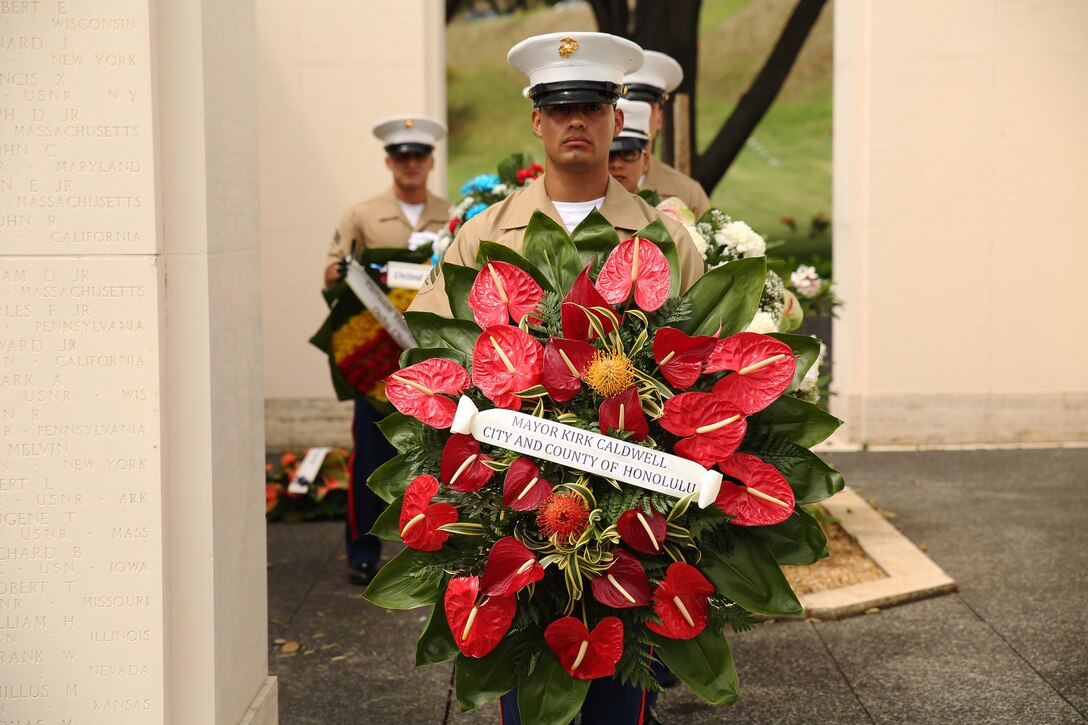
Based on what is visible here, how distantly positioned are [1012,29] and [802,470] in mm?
7390

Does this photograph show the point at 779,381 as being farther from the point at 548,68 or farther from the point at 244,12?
the point at 244,12

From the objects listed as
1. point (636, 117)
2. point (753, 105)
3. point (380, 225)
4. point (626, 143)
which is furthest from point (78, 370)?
point (753, 105)

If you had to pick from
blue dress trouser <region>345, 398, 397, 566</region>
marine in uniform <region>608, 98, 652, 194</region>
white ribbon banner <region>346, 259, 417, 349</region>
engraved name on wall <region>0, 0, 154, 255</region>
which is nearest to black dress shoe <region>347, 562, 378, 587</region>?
blue dress trouser <region>345, 398, 397, 566</region>

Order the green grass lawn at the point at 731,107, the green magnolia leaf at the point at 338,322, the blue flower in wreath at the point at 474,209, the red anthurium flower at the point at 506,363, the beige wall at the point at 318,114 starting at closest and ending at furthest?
the red anthurium flower at the point at 506,363 < the blue flower in wreath at the point at 474,209 < the green magnolia leaf at the point at 338,322 < the beige wall at the point at 318,114 < the green grass lawn at the point at 731,107

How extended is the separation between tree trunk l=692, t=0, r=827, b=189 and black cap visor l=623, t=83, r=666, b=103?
15.4ft

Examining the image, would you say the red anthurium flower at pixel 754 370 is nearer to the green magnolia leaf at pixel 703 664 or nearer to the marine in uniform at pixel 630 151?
the green magnolia leaf at pixel 703 664

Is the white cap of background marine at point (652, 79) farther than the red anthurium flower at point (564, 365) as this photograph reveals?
Yes

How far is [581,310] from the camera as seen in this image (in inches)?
114

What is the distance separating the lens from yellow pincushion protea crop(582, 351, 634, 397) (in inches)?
111

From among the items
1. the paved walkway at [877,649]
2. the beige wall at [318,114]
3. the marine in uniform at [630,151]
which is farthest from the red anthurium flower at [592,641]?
the beige wall at [318,114]

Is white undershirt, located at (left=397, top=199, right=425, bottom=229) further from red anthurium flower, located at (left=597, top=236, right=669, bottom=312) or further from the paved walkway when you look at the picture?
red anthurium flower, located at (left=597, top=236, right=669, bottom=312)

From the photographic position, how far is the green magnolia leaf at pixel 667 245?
3.11 meters

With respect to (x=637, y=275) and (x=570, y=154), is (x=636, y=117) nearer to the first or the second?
(x=570, y=154)

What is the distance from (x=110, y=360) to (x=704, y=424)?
4.77ft
